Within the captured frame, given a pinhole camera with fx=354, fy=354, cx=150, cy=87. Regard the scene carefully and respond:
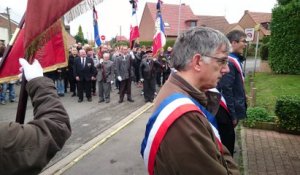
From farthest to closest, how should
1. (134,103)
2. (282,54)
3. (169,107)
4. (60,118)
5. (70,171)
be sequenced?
(282,54)
(134,103)
(70,171)
(169,107)
(60,118)

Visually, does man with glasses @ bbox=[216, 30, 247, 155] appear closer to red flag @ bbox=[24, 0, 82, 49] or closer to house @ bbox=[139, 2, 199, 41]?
red flag @ bbox=[24, 0, 82, 49]

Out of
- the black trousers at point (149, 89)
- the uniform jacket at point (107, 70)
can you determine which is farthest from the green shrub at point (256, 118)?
the uniform jacket at point (107, 70)

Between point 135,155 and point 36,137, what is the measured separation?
509cm

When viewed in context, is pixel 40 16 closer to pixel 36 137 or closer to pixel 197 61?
pixel 36 137

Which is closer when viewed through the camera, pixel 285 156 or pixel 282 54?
pixel 285 156

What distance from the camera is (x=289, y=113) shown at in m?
8.06

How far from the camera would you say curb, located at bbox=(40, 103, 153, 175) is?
6.09 metres

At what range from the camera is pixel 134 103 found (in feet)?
43.3

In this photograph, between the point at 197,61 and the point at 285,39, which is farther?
the point at 285,39

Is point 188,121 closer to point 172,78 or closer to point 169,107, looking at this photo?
point 169,107

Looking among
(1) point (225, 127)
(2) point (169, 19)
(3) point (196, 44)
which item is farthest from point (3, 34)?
(3) point (196, 44)

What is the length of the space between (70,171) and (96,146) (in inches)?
57.3

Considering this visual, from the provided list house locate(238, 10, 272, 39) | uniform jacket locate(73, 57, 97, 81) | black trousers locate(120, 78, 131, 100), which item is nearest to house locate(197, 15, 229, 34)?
house locate(238, 10, 272, 39)

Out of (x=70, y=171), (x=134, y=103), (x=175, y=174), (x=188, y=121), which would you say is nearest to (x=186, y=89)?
(x=188, y=121)
